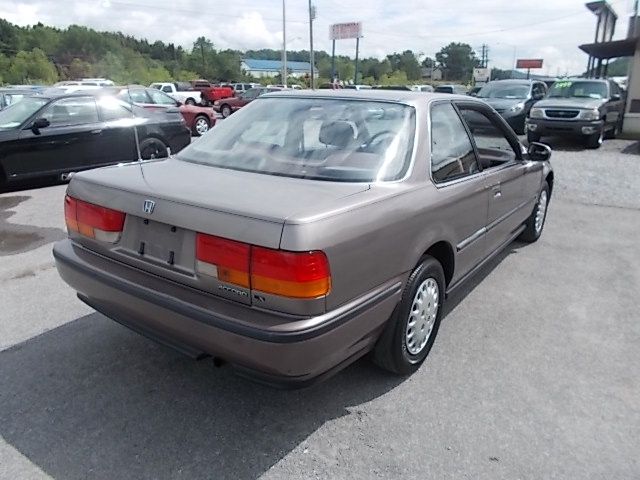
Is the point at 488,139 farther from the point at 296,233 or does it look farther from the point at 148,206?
the point at 148,206

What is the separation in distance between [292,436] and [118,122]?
716 centimetres

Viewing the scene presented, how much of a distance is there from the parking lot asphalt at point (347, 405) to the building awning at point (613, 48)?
17.3 metres

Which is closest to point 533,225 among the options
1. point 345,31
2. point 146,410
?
point 146,410

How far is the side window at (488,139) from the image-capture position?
12.2 feet

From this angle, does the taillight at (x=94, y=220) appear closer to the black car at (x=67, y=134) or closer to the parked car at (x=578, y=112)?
the black car at (x=67, y=134)

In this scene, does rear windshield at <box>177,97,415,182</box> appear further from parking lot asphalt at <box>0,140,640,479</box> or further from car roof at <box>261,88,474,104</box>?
parking lot asphalt at <box>0,140,640,479</box>

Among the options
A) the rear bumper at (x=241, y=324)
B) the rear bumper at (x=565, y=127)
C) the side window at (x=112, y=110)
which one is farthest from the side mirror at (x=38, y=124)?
the rear bumper at (x=565, y=127)

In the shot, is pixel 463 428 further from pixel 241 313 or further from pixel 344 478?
pixel 241 313

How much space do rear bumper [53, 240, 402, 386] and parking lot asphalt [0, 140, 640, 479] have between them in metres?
0.42

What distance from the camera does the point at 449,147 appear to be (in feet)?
10.6

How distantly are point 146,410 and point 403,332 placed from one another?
4.69 feet

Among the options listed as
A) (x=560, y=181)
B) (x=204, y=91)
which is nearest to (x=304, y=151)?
(x=560, y=181)

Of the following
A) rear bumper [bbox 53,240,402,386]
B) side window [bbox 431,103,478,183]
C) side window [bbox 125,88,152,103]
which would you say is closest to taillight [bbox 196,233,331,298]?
rear bumper [bbox 53,240,402,386]

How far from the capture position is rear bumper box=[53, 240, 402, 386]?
2074mm
